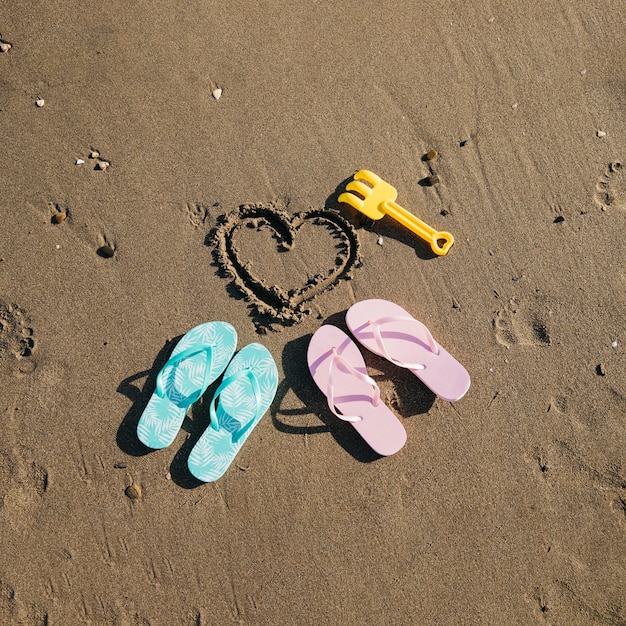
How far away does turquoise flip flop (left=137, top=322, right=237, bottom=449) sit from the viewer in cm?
312

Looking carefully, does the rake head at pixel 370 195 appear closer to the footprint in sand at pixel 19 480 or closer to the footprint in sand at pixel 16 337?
the footprint in sand at pixel 16 337

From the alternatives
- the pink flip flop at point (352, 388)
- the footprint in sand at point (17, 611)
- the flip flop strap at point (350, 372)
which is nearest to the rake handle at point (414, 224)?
the pink flip flop at point (352, 388)

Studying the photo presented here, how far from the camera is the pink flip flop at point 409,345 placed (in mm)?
3158

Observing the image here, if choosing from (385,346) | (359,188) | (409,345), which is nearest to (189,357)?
(385,346)

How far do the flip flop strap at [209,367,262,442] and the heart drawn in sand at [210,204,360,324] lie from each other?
39 cm

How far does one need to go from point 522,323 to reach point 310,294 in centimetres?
137

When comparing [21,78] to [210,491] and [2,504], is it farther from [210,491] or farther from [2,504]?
[210,491]

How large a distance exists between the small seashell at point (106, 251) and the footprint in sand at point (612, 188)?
3.15 meters

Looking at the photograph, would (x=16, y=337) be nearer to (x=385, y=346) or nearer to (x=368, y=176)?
(x=385, y=346)

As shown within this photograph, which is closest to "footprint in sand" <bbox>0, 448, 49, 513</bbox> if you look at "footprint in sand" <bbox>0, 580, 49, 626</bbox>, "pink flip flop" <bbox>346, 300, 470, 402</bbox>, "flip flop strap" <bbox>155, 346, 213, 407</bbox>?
"footprint in sand" <bbox>0, 580, 49, 626</bbox>

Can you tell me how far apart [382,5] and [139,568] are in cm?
391

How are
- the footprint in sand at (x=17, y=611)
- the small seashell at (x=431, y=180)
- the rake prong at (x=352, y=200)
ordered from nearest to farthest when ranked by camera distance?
the footprint in sand at (x=17, y=611), the rake prong at (x=352, y=200), the small seashell at (x=431, y=180)

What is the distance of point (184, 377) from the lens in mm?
3182

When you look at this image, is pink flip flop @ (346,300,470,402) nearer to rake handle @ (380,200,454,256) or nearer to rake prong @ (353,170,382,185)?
rake handle @ (380,200,454,256)
